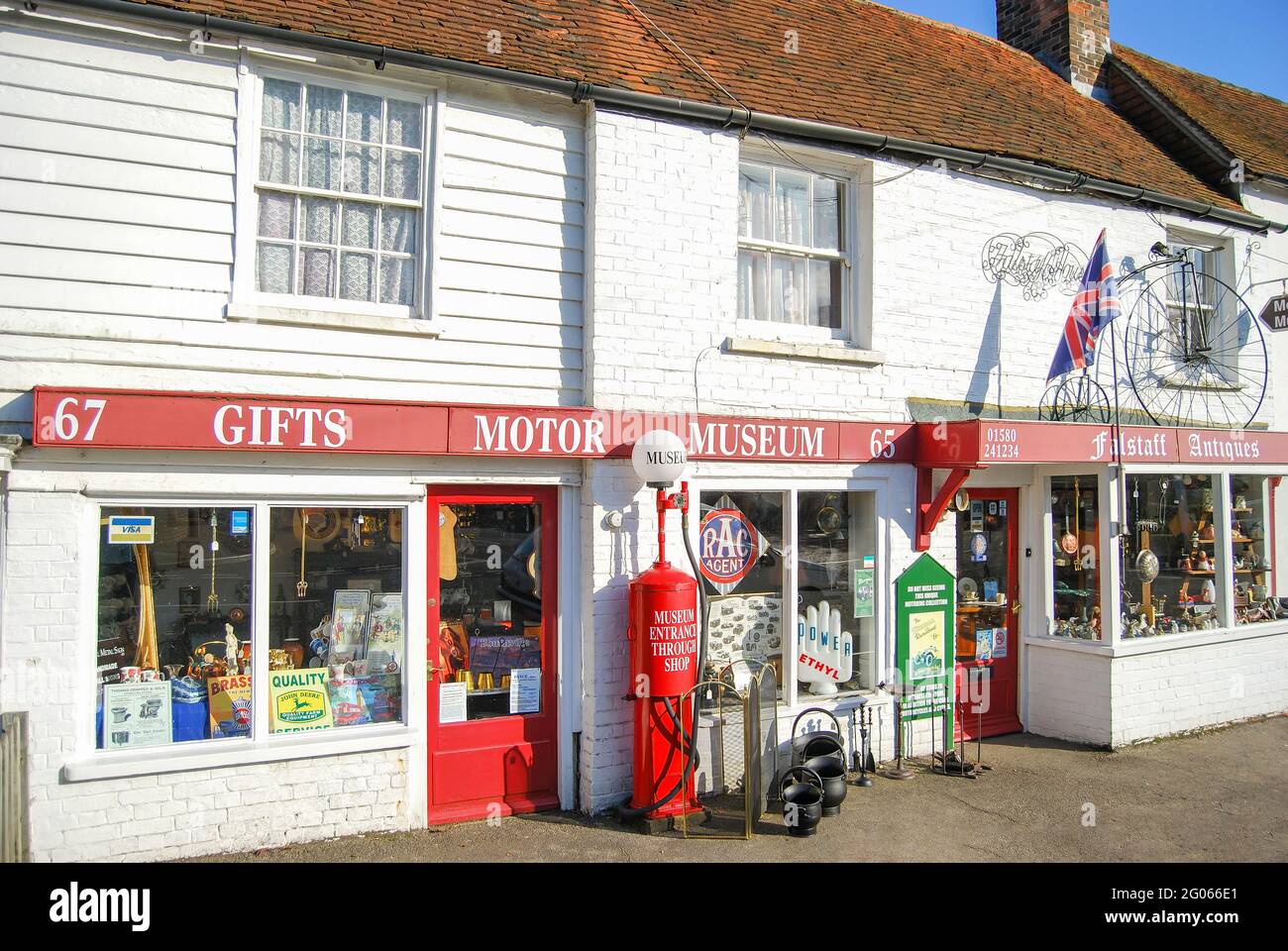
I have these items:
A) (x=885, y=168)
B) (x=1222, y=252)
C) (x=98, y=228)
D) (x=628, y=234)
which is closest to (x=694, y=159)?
(x=628, y=234)

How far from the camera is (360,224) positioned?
20.5ft

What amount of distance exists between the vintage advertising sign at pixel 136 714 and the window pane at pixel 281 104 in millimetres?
3928

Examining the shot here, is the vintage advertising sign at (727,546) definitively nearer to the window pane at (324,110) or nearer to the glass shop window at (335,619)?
the glass shop window at (335,619)

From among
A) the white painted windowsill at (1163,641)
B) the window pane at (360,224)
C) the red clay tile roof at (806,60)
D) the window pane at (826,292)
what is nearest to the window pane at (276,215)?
the window pane at (360,224)

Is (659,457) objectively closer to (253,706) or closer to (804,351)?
(804,351)

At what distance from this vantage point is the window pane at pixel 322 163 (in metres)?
6.10

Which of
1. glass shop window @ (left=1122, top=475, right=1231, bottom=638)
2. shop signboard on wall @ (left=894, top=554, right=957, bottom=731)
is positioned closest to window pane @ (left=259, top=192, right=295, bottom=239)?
shop signboard on wall @ (left=894, top=554, right=957, bottom=731)

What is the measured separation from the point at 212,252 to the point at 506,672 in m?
3.64

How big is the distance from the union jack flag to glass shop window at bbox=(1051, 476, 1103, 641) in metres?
1.19

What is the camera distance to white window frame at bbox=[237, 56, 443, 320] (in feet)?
19.1

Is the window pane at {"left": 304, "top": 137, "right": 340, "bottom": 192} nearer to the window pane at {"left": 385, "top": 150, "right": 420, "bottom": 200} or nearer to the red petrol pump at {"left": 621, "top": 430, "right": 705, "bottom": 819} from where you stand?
the window pane at {"left": 385, "top": 150, "right": 420, "bottom": 200}

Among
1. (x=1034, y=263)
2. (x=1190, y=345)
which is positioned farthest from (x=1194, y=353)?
(x=1034, y=263)

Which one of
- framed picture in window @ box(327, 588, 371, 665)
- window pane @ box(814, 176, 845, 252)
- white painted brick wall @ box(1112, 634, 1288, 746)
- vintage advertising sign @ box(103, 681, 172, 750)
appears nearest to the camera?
vintage advertising sign @ box(103, 681, 172, 750)

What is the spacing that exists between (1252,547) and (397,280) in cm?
1000
